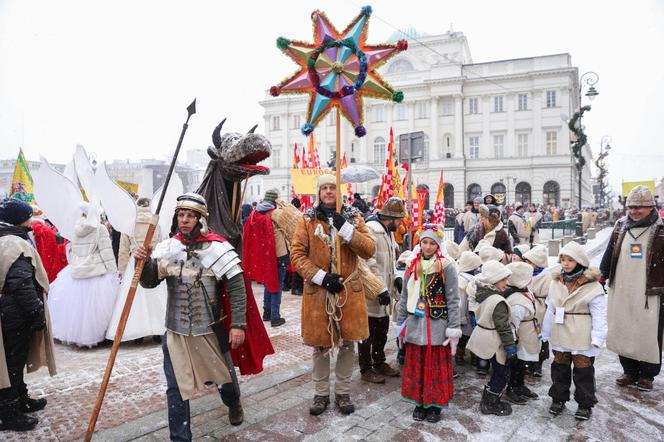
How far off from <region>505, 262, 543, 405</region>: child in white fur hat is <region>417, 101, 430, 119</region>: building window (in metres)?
46.2

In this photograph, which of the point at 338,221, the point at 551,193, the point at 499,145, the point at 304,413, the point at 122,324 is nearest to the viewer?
the point at 122,324

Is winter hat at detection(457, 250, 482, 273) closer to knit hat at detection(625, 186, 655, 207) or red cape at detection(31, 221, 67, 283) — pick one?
knit hat at detection(625, 186, 655, 207)

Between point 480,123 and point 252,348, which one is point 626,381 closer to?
point 252,348

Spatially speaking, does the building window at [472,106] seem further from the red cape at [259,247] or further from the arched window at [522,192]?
the red cape at [259,247]

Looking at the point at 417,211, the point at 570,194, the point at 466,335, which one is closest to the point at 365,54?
the point at 466,335

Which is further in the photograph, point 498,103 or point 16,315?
point 498,103

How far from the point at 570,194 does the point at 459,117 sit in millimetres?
13443

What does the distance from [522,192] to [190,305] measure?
154 ft

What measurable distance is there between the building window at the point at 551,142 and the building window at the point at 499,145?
4.22 meters

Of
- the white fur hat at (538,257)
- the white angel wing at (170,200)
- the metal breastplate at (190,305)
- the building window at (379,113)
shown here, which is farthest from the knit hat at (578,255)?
the building window at (379,113)

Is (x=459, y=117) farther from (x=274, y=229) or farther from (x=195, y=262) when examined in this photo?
(x=195, y=262)

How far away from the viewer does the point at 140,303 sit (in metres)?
5.65

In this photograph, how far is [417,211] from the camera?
31.6 ft

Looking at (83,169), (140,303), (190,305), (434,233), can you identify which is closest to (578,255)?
(434,233)
